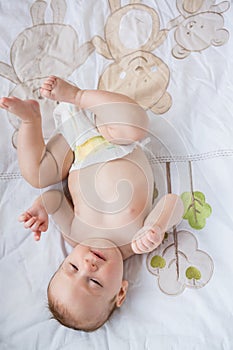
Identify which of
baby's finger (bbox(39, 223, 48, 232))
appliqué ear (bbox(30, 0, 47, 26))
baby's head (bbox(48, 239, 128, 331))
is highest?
appliqué ear (bbox(30, 0, 47, 26))

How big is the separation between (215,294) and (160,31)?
57 cm

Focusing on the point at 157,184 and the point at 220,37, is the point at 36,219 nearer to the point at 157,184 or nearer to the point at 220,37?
the point at 157,184

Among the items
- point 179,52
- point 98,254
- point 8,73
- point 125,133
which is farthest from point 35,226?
point 179,52

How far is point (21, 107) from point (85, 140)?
5.4 inches

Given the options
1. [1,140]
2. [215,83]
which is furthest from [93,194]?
[215,83]

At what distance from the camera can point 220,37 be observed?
3.64ft

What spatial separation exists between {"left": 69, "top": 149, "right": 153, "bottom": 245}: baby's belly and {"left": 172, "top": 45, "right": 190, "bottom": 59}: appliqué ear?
0.87 feet

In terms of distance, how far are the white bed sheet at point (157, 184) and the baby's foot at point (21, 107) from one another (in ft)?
0.40

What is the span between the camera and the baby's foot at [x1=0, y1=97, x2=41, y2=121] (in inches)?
36.4

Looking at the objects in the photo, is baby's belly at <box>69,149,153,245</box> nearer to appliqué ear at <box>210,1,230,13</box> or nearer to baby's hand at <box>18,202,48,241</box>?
baby's hand at <box>18,202,48,241</box>

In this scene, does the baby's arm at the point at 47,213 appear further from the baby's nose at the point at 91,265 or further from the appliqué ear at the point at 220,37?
the appliqué ear at the point at 220,37

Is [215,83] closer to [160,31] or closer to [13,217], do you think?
[160,31]

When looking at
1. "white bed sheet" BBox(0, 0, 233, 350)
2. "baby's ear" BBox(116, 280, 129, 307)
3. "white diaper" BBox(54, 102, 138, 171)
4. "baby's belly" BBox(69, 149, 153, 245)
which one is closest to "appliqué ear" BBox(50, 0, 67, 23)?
"white bed sheet" BBox(0, 0, 233, 350)

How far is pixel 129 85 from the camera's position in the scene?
1097mm
